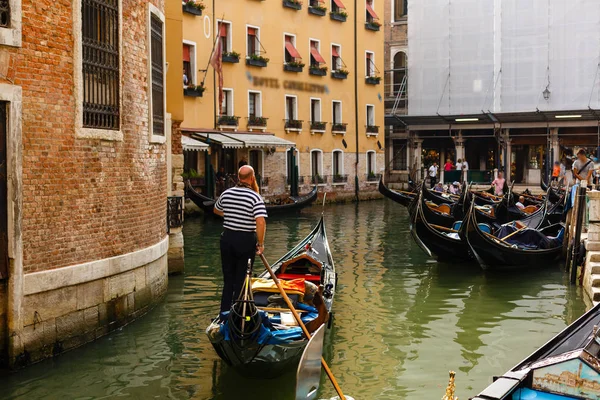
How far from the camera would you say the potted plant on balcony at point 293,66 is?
56.7 feet

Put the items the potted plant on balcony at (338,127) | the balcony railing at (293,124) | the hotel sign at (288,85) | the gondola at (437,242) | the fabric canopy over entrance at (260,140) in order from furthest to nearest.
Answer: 1. the potted plant on balcony at (338,127)
2. the balcony railing at (293,124)
3. the hotel sign at (288,85)
4. the fabric canopy over entrance at (260,140)
5. the gondola at (437,242)

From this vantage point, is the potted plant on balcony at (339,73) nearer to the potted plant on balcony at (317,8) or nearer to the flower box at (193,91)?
the potted plant on balcony at (317,8)

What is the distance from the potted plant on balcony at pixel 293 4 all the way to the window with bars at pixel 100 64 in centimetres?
1251

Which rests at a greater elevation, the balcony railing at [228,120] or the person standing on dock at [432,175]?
the balcony railing at [228,120]

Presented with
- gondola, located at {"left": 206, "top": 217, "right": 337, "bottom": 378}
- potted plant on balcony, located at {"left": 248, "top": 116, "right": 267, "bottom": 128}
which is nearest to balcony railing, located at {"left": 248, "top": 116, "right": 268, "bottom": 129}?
potted plant on balcony, located at {"left": 248, "top": 116, "right": 267, "bottom": 128}

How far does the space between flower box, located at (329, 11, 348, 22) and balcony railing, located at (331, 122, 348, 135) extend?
231 centimetres

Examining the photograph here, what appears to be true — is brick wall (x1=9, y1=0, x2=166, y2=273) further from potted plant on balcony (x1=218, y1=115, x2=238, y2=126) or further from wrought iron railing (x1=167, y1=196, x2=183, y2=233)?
potted plant on balcony (x1=218, y1=115, x2=238, y2=126)

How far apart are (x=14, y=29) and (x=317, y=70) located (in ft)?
47.3

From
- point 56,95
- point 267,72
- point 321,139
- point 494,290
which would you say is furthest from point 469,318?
point 321,139

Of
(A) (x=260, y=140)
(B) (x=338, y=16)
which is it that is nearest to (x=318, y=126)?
(B) (x=338, y=16)

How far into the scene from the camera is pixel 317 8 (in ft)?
59.5

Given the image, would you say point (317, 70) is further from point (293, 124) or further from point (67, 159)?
point (67, 159)

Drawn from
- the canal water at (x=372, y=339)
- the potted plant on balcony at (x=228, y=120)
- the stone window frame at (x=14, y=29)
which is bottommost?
the canal water at (x=372, y=339)

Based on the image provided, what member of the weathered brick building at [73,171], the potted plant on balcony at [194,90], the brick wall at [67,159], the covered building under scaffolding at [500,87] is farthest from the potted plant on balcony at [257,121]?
the brick wall at [67,159]
